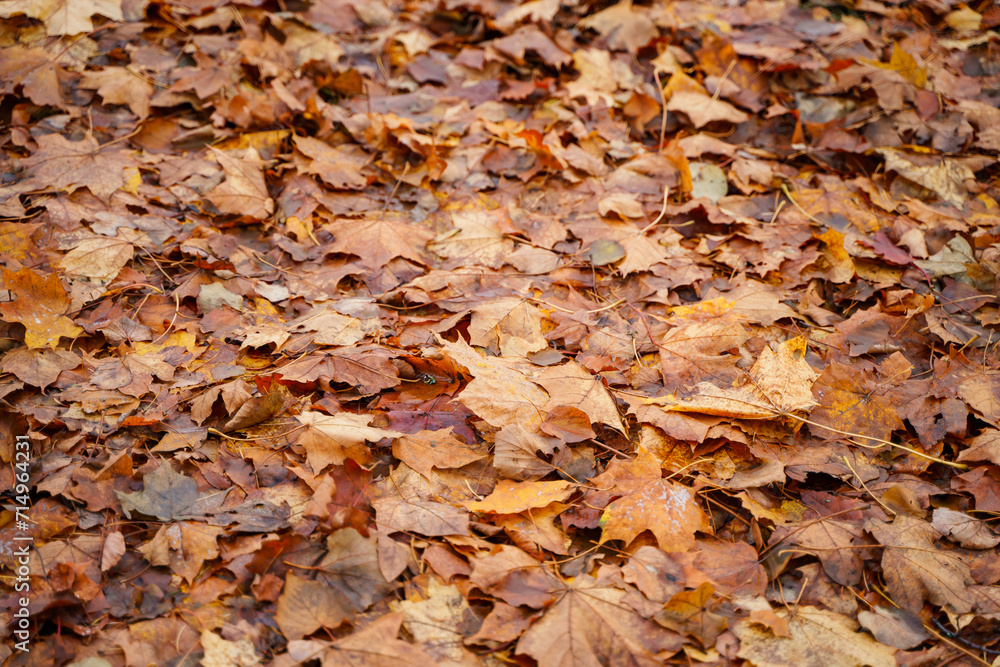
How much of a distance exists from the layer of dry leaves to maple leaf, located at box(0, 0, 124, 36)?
14 millimetres

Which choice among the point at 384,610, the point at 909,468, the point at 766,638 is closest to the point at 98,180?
the point at 384,610

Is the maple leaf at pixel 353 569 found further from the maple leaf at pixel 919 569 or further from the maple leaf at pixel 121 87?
the maple leaf at pixel 121 87

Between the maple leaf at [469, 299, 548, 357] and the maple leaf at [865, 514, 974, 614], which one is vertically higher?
the maple leaf at [469, 299, 548, 357]

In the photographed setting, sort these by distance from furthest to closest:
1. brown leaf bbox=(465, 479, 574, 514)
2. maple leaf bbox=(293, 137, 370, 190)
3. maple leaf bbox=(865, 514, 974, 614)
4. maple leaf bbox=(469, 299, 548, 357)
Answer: maple leaf bbox=(293, 137, 370, 190) → maple leaf bbox=(469, 299, 548, 357) → brown leaf bbox=(465, 479, 574, 514) → maple leaf bbox=(865, 514, 974, 614)

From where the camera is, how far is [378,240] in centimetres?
262

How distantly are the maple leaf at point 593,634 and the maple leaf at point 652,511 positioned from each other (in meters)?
0.18

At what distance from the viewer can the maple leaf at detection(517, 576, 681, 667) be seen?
1.48 meters

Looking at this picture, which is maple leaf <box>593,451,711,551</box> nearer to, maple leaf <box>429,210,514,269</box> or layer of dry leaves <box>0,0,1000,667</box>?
layer of dry leaves <box>0,0,1000,667</box>

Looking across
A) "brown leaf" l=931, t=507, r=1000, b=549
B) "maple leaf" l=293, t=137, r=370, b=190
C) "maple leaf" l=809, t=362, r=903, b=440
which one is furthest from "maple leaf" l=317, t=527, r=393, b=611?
"maple leaf" l=293, t=137, r=370, b=190

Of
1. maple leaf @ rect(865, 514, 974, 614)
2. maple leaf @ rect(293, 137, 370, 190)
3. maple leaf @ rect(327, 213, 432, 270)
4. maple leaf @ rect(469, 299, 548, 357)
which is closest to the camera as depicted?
maple leaf @ rect(865, 514, 974, 614)

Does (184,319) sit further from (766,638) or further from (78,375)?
(766,638)

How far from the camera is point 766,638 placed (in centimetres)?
159

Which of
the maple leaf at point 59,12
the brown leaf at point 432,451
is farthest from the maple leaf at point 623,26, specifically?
the brown leaf at point 432,451

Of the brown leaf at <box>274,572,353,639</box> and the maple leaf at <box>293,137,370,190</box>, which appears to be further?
the maple leaf at <box>293,137,370,190</box>
